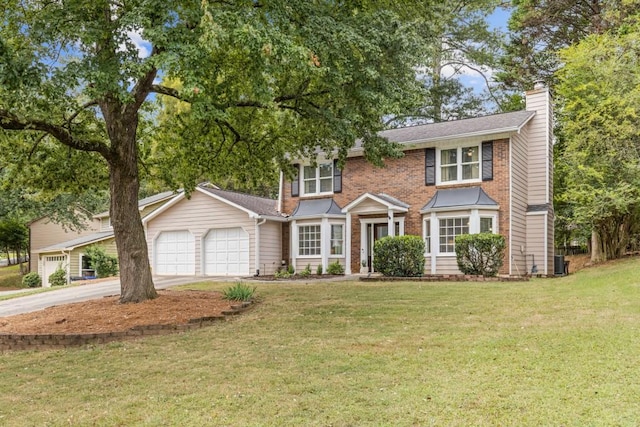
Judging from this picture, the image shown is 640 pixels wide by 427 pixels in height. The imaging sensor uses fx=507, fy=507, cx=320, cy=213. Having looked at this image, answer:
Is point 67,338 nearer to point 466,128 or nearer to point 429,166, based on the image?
point 429,166

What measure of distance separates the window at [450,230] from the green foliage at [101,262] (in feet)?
57.0

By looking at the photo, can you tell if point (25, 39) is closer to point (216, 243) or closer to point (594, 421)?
point (594, 421)

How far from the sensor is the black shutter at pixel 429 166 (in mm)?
18812

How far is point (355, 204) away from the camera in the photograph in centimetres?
1933

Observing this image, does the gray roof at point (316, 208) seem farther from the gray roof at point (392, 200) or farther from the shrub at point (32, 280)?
the shrub at point (32, 280)

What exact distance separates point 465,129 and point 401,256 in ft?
19.1

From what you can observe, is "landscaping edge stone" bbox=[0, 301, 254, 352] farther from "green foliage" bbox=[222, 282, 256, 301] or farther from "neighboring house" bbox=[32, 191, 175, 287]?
"neighboring house" bbox=[32, 191, 175, 287]

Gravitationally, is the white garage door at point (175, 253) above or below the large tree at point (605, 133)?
below

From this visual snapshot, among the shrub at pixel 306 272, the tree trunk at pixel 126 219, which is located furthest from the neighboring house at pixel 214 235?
the tree trunk at pixel 126 219

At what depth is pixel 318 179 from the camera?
838 inches

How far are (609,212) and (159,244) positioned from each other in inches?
727

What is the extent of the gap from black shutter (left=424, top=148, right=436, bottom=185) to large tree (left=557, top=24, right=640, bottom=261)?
489cm

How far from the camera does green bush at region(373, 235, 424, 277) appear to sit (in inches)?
637

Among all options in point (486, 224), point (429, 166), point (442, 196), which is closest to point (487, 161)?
point (442, 196)
